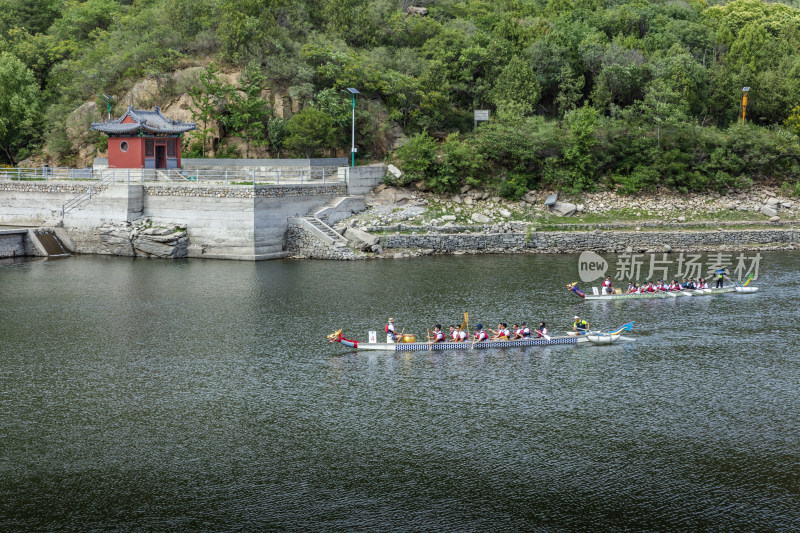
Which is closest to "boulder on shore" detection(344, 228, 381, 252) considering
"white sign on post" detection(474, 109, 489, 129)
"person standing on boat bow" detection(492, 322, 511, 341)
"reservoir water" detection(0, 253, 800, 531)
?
"reservoir water" detection(0, 253, 800, 531)

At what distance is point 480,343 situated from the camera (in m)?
37.7

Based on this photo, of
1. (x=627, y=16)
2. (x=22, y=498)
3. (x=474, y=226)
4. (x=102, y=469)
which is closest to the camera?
(x=22, y=498)

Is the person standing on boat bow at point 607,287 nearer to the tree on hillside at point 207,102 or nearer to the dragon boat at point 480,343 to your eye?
the dragon boat at point 480,343

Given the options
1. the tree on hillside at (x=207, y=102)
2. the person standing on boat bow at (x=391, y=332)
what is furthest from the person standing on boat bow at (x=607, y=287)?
the tree on hillside at (x=207, y=102)

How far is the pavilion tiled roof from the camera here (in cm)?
6531

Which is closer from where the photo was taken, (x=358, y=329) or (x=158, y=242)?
(x=358, y=329)

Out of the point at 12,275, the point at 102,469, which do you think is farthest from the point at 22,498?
the point at 12,275

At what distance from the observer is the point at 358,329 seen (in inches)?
1550

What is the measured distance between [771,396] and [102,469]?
77.6 feet

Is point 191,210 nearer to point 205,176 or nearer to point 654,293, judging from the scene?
point 205,176

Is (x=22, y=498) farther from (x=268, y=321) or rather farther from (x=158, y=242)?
(x=158, y=242)

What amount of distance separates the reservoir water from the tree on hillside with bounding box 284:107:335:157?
77.2 ft

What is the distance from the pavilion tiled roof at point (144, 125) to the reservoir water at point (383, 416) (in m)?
21.8

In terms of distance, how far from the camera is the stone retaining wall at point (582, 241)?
202ft
